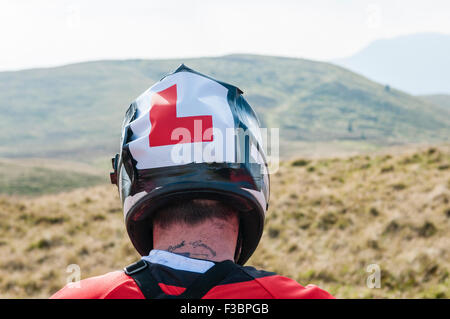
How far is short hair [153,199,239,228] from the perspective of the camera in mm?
1932

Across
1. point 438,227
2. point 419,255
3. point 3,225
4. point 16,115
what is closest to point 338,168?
point 438,227

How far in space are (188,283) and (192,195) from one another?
46 cm

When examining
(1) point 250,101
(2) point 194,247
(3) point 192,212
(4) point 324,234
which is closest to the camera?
(2) point 194,247

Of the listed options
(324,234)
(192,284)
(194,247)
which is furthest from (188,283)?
(324,234)

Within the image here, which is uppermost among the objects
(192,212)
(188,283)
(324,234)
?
(192,212)

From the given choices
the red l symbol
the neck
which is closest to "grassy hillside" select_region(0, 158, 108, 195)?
the red l symbol

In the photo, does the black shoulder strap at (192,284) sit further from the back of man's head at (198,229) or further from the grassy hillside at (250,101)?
the grassy hillside at (250,101)

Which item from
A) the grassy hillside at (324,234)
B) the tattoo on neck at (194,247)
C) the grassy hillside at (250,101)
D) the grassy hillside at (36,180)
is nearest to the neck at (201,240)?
the tattoo on neck at (194,247)

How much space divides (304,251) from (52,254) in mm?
6159

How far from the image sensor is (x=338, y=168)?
16469mm

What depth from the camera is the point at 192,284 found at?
1.60m

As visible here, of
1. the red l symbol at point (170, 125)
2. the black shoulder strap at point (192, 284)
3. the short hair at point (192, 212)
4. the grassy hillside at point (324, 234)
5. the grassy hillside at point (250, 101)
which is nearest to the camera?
the black shoulder strap at point (192, 284)

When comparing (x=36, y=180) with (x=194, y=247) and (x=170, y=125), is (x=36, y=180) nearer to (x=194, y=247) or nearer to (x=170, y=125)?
(x=170, y=125)

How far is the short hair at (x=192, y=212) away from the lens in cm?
193
